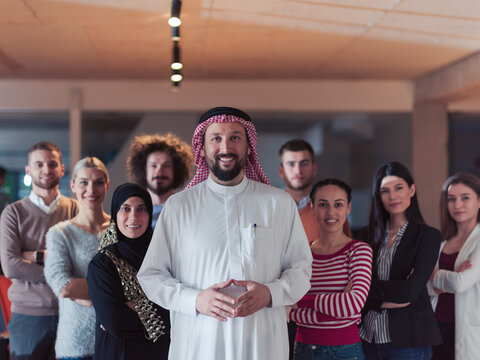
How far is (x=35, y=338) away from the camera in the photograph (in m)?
3.50

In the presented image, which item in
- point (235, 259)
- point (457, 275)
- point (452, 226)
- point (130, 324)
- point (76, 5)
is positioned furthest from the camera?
point (76, 5)

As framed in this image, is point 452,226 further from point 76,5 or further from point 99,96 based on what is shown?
point 99,96

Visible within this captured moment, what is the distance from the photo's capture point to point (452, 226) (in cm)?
372

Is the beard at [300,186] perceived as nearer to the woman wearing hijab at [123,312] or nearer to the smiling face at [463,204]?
the smiling face at [463,204]

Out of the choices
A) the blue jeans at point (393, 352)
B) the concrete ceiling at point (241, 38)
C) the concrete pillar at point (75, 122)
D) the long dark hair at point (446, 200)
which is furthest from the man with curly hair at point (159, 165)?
the concrete pillar at point (75, 122)

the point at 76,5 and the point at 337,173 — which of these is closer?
the point at 76,5

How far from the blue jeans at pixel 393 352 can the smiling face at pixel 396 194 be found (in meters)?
0.73

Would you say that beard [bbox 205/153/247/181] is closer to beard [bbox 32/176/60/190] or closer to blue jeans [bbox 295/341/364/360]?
blue jeans [bbox 295/341/364/360]

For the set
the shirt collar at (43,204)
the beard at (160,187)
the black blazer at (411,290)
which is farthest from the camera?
the beard at (160,187)

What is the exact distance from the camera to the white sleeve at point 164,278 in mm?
2285

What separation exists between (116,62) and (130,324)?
4814 mm

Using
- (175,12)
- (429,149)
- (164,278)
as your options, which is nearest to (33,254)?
(164,278)

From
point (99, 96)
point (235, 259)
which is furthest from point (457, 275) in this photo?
point (99, 96)

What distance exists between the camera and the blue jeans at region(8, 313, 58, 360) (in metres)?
3.47
